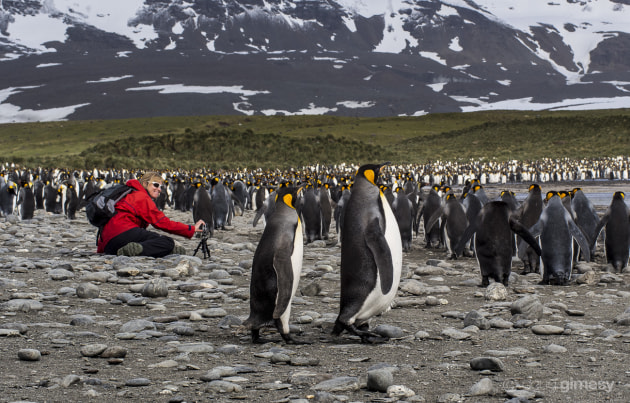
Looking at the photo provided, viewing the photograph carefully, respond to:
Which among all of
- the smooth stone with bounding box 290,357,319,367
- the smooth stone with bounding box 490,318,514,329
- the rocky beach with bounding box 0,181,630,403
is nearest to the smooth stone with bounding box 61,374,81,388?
the rocky beach with bounding box 0,181,630,403

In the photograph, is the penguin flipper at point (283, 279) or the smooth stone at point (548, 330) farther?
the smooth stone at point (548, 330)

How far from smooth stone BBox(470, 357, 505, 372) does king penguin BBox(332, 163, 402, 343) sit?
0.87 meters

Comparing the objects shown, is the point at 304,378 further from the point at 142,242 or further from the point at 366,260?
the point at 142,242

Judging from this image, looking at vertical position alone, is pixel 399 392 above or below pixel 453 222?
below

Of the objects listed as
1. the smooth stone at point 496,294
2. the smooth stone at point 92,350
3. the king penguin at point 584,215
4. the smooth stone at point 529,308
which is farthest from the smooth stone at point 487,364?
the king penguin at point 584,215

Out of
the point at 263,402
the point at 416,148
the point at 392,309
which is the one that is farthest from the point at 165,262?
the point at 416,148

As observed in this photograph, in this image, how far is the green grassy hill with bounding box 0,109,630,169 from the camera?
4734 centimetres

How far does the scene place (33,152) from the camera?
182 ft

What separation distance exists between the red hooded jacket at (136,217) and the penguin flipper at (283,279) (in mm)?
3079

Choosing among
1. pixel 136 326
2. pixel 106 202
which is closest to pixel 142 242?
pixel 106 202

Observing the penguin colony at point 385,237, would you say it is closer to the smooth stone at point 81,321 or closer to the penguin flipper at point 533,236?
the penguin flipper at point 533,236

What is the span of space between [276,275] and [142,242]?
395 cm

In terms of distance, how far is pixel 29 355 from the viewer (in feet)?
12.5

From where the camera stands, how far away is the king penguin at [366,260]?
15.3ft
